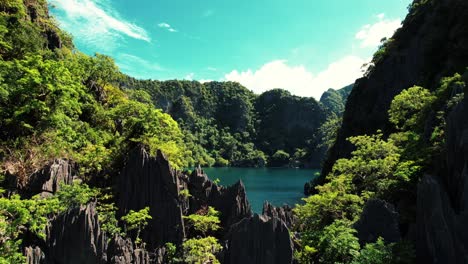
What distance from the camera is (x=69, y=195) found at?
23281mm

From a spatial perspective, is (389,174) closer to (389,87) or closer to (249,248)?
(249,248)

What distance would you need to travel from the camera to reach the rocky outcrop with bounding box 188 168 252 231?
28.3m

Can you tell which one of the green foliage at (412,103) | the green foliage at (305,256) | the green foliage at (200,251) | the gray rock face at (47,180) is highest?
the green foliage at (412,103)

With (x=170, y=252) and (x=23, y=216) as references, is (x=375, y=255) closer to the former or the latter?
(x=170, y=252)

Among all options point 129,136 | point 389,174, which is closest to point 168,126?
point 129,136

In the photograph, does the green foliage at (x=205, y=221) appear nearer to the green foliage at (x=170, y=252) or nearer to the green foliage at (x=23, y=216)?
the green foliage at (x=170, y=252)

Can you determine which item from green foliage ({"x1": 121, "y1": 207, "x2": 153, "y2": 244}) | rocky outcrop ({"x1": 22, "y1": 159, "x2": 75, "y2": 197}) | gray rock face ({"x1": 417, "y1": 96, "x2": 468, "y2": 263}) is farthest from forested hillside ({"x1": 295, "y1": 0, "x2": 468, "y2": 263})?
rocky outcrop ({"x1": 22, "y1": 159, "x2": 75, "y2": 197})

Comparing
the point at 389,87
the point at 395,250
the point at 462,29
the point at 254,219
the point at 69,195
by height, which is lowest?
the point at 395,250

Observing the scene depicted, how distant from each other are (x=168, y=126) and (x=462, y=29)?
52200 millimetres

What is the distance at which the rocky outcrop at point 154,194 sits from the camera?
25703 mm

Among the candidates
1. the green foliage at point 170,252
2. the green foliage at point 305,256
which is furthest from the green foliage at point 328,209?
the green foliage at point 170,252

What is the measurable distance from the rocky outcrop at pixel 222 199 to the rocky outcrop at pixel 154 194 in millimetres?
2811

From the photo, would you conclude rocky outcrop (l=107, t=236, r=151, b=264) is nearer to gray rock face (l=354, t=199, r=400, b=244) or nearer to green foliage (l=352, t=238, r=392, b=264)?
green foliage (l=352, t=238, r=392, b=264)

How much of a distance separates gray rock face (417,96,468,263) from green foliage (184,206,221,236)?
13390 mm
